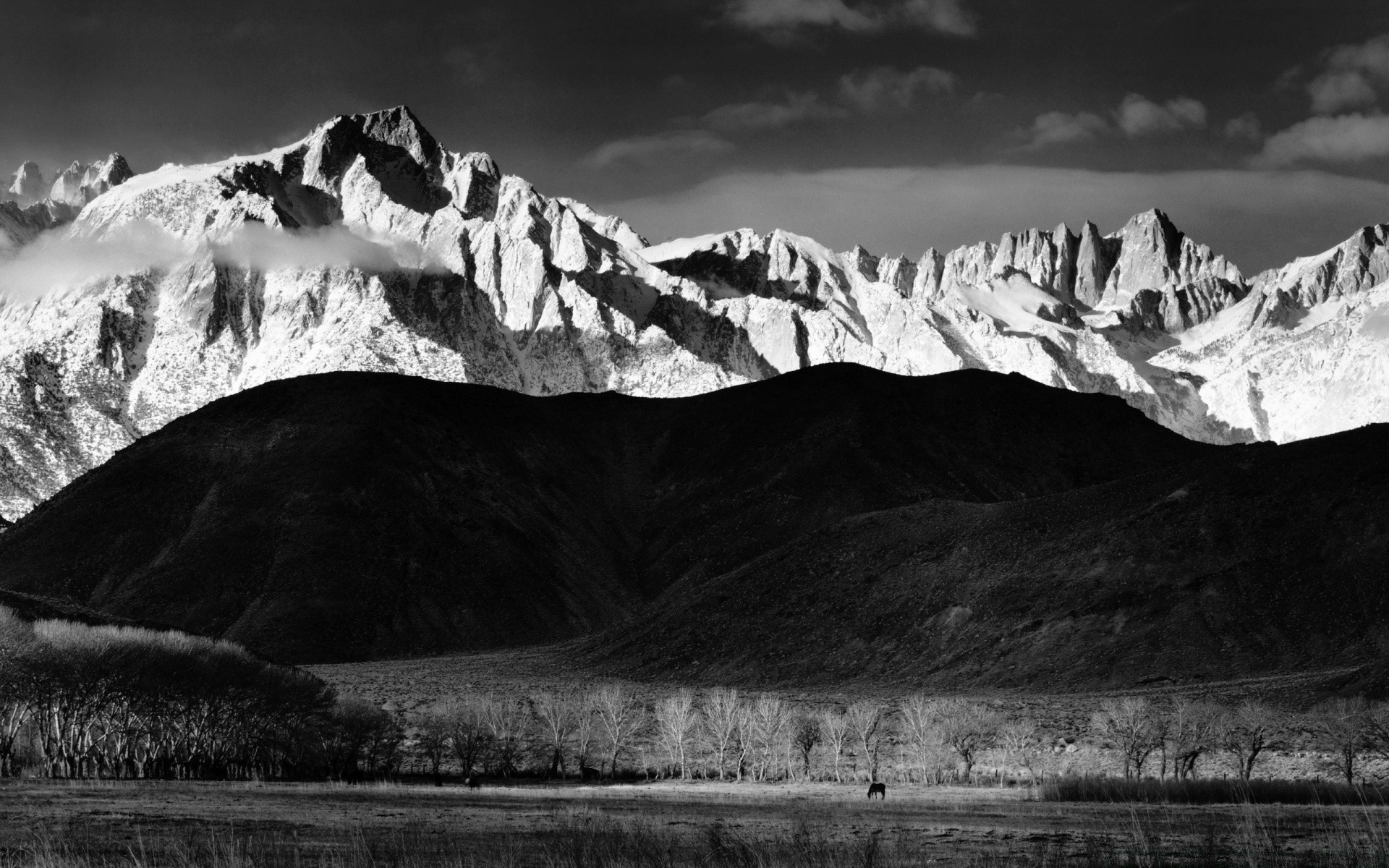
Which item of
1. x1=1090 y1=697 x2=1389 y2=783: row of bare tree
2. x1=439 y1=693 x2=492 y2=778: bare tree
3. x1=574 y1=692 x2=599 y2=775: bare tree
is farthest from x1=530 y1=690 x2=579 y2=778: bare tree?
x1=1090 y1=697 x2=1389 y2=783: row of bare tree

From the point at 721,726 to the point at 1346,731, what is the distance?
131 feet

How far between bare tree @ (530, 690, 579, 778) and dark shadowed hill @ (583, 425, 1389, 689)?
40.5 m

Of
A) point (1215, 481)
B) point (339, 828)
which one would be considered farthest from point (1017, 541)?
point (339, 828)

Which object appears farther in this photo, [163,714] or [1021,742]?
[1021,742]

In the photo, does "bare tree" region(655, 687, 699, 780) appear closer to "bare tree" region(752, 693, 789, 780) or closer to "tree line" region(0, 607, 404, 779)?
"bare tree" region(752, 693, 789, 780)

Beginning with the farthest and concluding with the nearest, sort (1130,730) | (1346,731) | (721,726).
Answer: (721,726) → (1130,730) → (1346,731)

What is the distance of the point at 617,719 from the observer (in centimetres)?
11338

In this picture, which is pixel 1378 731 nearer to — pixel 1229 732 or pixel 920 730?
pixel 1229 732

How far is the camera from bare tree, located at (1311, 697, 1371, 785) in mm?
85438

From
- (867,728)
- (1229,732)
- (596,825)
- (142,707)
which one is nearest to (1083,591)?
(867,728)

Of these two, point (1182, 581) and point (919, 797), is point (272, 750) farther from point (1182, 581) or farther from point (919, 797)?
point (1182, 581)

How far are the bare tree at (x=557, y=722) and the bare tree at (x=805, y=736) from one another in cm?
1659

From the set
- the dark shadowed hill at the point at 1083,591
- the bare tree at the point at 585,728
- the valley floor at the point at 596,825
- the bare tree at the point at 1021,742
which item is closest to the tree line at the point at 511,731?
the bare tree at the point at 1021,742

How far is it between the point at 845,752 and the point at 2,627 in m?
56.6
